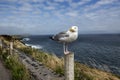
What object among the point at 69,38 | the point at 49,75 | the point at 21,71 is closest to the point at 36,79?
the point at 49,75

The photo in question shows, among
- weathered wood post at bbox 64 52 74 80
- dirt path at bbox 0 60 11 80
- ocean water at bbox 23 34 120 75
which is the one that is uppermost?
weathered wood post at bbox 64 52 74 80

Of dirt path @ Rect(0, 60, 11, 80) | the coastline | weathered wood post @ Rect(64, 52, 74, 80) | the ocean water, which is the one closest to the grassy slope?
the coastline

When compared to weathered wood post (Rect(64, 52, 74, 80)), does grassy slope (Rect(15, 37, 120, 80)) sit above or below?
below

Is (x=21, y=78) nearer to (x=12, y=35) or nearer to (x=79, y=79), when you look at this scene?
(x=79, y=79)

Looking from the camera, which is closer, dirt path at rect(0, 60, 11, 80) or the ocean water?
dirt path at rect(0, 60, 11, 80)

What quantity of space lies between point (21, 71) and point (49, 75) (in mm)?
1680

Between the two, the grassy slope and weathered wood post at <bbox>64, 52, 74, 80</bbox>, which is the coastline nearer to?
the grassy slope

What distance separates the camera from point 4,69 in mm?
12836

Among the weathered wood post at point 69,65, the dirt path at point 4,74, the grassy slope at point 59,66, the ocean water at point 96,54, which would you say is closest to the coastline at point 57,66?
the grassy slope at point 59,66

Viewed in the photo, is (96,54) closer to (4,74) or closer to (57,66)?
(57,66)

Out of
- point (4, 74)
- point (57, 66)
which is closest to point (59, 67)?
point (57, 66)

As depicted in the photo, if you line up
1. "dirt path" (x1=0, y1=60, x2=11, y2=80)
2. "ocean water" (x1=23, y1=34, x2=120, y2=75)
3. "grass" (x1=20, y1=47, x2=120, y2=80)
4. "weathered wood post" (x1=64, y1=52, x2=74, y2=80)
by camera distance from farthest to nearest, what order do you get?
"ocean water" (x1=23, y1=34, x2=120, y2=75) → "dirt path" (x1=0, y1=60, x2=11, y2=80) → "grass" (x1=20, y1=47, x2=120, y2=80) → "weathered wood post" (x1=64, y1=52, x2=74, y2=80)

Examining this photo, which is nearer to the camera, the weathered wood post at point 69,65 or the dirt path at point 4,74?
the weathered wood post at point 69,65

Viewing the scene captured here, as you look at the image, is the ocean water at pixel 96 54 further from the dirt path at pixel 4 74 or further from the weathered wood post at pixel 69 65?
the weathered wood post at pixel 69 65
